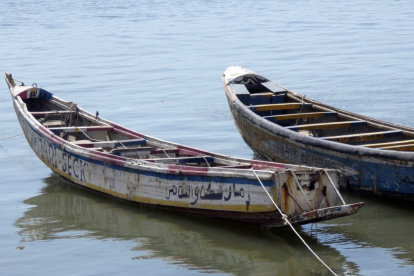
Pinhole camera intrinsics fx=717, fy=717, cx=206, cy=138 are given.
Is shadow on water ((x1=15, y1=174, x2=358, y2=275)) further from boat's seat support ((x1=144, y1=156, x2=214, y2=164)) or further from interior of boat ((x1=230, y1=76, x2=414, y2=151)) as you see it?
interior of boat ((x1=230, y1=76, x2=414, y2=151))

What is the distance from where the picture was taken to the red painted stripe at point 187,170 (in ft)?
26.1

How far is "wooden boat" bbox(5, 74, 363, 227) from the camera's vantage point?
24.4ft

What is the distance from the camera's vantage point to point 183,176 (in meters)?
8.16

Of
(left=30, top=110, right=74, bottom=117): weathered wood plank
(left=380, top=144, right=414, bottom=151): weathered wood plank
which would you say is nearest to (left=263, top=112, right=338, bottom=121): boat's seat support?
(left=380, top=144, right=414, bottom=151): weathered wood plank

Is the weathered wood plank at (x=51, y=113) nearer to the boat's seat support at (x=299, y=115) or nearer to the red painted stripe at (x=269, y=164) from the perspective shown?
the boat's seat support at (x=299, y=115)

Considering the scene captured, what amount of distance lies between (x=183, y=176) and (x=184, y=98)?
909cm

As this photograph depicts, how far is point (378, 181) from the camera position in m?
8.74

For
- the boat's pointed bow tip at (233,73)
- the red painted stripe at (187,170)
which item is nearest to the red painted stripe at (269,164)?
the red painted stripe at (187,170)

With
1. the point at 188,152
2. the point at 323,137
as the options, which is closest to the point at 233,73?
the point at 323,137

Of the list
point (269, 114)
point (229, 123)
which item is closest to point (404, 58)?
point (229, 123)

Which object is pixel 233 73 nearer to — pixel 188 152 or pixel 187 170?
pixel 188 152

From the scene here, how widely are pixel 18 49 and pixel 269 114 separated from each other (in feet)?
57.1

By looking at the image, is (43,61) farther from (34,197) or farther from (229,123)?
(34,197)

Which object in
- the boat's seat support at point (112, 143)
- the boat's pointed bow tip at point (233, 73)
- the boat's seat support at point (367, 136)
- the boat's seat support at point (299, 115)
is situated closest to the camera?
the boat's seat support at point (367, 136)
